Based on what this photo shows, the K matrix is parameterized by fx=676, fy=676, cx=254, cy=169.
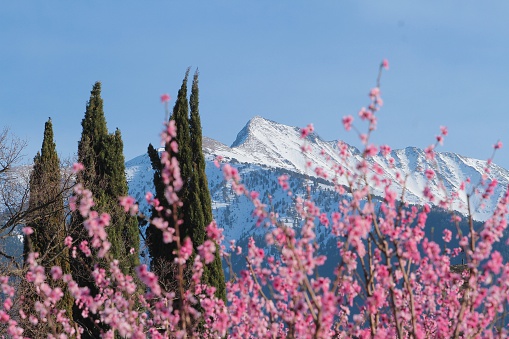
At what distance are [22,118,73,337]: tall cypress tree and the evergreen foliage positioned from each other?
116 inches

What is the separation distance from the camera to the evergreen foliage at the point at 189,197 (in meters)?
20.3

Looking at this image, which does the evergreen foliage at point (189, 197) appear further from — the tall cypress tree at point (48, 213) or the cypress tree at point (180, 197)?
the tall cypress tree at point (48, 213)

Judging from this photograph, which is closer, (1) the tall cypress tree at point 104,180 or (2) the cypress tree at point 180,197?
(1) the tall cypress tree at point 104,180

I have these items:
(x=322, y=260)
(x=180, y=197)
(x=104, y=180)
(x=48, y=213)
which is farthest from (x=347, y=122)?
(x=180, y=197)

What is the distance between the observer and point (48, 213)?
54.9 feet

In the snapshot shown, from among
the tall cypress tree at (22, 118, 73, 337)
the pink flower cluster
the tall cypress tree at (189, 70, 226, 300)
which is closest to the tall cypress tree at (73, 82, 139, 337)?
the tall cypress tree at (22, 118, 73, 337)

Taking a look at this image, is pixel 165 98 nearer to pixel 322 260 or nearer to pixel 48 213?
pixel 322 260

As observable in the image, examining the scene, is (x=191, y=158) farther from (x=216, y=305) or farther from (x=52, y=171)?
(x=216, y=305)

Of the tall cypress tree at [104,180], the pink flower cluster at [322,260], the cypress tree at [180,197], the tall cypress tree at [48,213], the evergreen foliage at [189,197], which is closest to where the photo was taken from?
the pink flower cluster at [322,260]

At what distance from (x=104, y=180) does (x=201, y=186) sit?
3.29m


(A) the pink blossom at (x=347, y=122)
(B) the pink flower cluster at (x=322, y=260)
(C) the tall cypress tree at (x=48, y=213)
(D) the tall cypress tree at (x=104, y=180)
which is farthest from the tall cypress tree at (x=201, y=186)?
(A) the pink blossom at (x=347, y=122)

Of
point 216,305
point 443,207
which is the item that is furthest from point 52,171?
point 443,207

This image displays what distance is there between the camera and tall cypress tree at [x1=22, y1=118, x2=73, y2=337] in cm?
1684

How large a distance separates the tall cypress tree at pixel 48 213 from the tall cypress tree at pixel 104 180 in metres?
0.54
